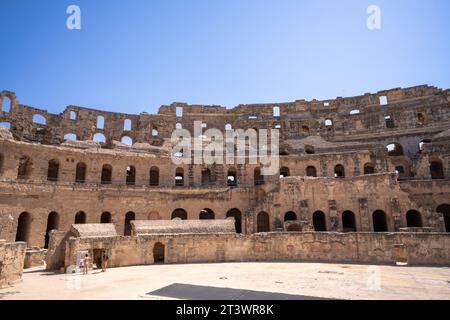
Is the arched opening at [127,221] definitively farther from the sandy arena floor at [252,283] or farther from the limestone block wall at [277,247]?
the sandy arena floor at [252,283]

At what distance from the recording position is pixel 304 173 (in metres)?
30.1

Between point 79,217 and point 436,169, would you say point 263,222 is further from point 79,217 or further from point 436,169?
point 436,169

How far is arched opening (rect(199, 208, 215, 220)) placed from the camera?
1145 inches

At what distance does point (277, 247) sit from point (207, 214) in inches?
457

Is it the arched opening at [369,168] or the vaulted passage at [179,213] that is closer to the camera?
the vaulted passage at [179,213]

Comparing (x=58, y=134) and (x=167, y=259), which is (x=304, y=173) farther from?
(x=58, y=134)

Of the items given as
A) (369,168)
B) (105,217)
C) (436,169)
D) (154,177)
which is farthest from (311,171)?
(105,217)

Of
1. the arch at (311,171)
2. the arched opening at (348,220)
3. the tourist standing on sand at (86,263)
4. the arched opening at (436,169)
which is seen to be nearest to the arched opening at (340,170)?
the arch at (311,171)

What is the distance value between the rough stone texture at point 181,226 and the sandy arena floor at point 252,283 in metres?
4.89

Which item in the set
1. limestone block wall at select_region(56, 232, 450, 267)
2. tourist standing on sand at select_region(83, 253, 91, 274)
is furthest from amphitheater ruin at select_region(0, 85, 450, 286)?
tourist standing on sand at select_region(83, 253, 91, 274)

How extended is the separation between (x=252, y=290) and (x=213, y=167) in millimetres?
21544

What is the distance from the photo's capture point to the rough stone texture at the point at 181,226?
65.8 ft

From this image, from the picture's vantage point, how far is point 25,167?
2706 cm
